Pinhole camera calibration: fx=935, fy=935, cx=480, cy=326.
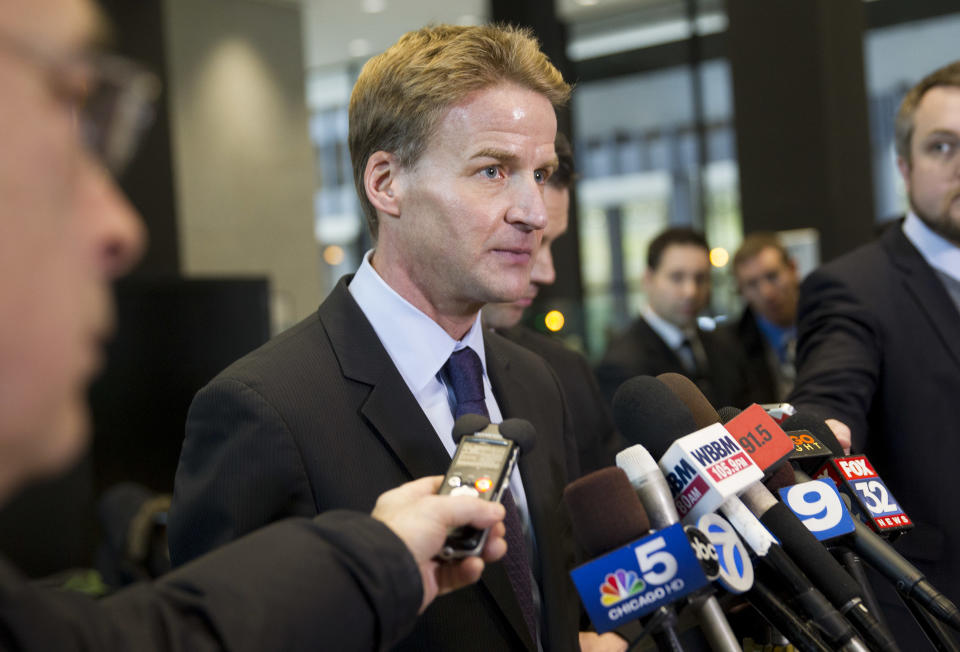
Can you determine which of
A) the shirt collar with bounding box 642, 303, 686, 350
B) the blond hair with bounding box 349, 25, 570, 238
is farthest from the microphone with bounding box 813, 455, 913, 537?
the shirt collar with bounding box 642, 303, 686, 350

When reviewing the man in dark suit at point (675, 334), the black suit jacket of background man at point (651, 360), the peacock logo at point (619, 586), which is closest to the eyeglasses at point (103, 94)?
the peacock logo at point (619, 586)

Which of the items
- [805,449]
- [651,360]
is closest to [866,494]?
[805,449]

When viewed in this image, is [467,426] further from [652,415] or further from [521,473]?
[521,473]

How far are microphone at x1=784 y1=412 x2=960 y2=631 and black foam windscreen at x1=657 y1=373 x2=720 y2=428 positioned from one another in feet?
0.70

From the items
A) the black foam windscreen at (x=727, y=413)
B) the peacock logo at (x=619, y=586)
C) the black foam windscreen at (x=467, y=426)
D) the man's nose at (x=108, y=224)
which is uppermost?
the man's nose at (x=108, y=224)

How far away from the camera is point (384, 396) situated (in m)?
1.34

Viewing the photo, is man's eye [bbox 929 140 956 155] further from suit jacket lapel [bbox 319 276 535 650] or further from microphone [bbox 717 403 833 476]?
suit jacket lapel [bbox 319 276 535 650]

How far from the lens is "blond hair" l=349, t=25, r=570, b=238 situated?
1.48 metres

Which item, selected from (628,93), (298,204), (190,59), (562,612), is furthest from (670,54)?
(562,612)

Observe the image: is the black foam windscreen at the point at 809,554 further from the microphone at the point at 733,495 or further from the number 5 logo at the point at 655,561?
the number 5 logo at the point at 655,561

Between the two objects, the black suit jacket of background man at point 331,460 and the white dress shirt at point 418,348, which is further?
the white dress shirt at point 418,348

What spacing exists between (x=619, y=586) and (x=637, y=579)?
0.02 meters

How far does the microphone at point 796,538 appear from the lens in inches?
38.2

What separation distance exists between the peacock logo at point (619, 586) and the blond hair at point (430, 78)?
81 centimetres
